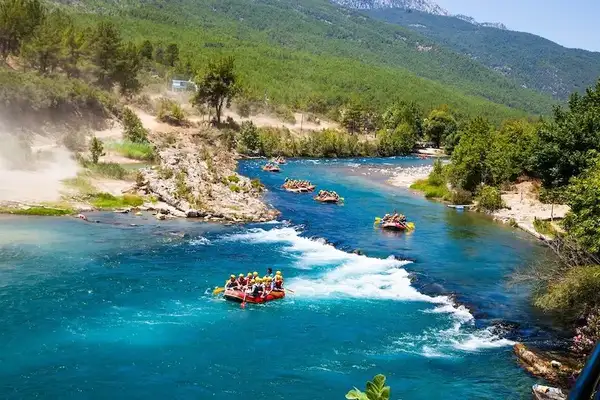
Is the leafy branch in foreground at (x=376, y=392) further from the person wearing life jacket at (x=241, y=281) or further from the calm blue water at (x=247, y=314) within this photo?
the person wearing life jacket at (x=241, y=281)

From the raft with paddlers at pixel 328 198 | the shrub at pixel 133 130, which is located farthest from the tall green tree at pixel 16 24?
the raft with paddlers at pixel 328 198

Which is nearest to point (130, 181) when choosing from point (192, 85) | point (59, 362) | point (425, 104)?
point (59, 362)

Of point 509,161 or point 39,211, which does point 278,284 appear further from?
point 509,161

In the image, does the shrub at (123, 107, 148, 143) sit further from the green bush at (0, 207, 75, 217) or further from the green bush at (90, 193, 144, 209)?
the green bush at (0, 207, 75, 217)

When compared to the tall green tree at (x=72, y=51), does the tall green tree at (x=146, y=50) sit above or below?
above

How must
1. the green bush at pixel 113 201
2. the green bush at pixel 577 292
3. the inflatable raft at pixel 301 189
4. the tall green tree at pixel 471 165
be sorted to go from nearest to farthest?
the green bush at pixel 577 292 → the green bush at pixel 113 201 → the inflatable raft at pixel 301 189 → the tall green tree at pixel 471 165

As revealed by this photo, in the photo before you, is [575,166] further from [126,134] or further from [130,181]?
[126,134]
